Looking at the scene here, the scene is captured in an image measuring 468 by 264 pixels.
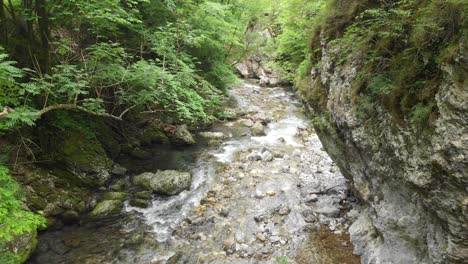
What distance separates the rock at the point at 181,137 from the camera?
13.6 m

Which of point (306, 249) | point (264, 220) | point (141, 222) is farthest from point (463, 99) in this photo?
point (141, 222)

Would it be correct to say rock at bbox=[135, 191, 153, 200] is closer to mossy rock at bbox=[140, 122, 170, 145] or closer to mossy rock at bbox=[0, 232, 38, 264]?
mossy rock at bbox=[0, 232, 38, 264]

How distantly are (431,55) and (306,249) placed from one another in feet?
16.7

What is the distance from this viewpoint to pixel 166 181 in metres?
9.97

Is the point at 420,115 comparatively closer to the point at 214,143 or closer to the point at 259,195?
the point at 259,195

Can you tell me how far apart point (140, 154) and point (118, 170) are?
157cm

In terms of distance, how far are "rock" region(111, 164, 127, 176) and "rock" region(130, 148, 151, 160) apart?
3.74 ft

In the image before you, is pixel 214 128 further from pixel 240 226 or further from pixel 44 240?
pixel 44 240

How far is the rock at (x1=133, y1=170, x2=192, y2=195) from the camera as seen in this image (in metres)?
9.86

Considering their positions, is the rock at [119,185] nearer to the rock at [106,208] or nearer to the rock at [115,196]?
the rock at [115,196]

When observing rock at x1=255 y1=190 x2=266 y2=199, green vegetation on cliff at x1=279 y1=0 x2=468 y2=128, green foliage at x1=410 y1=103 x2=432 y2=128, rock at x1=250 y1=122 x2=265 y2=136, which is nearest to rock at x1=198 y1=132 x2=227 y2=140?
rock at x1=250 y1=122 x2=265 y2=136

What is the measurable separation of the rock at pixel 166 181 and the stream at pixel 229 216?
0.25 m

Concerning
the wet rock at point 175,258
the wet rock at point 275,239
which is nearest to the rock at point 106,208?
the wet rock at point 175,258

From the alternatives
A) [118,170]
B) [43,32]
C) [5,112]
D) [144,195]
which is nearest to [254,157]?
[144,195]
